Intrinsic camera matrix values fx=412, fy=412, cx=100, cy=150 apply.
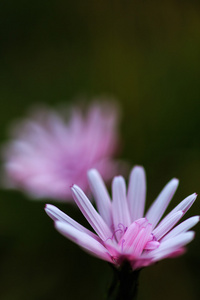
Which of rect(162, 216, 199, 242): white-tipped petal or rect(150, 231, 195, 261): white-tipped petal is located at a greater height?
rect(162, 216, 199, 242): white-tipped petal

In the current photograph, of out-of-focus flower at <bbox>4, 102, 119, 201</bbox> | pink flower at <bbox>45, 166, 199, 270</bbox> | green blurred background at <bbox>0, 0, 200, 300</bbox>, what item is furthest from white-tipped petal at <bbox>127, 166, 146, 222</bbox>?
out-of-focus flower at <bbox>4, 102, 119, 201</bbox>

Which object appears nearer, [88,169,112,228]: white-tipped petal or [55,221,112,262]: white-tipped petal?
[55,221,112,262]: white-tipped petal

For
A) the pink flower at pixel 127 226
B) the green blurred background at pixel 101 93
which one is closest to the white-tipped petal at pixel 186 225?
the pink flower at pixel 127 226

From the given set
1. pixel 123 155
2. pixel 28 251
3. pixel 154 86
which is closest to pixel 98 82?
pixel 154 86

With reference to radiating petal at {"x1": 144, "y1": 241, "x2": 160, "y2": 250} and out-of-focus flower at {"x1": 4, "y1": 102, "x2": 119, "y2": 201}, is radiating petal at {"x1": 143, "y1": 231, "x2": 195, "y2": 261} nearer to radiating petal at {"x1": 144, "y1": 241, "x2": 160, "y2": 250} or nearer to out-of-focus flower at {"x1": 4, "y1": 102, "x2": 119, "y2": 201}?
radiating petal at {"x1": 144, "y1": 241, "x2": 160, "y2": 250}

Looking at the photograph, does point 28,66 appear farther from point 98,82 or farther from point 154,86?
point 154,86

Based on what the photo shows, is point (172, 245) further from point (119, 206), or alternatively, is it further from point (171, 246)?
point (119, 206)

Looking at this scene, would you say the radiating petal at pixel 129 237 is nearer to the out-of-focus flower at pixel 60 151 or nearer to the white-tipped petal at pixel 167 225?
the white-tipped petal at pixel 167 225
